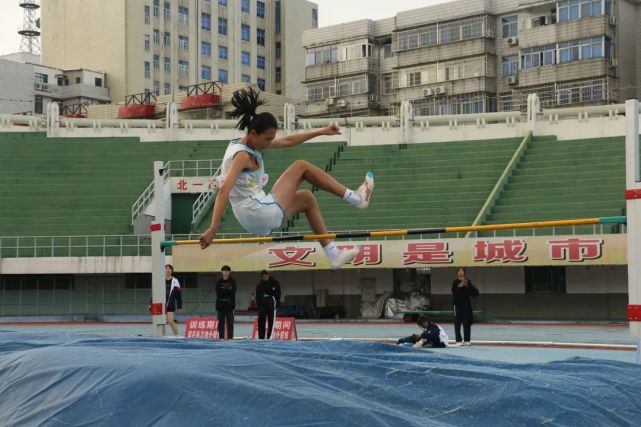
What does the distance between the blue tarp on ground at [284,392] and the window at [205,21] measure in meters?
73.6

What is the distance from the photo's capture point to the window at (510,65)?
55.8m

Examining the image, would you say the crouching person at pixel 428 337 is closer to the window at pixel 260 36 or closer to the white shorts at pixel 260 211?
the white shorts at pixel 260 211

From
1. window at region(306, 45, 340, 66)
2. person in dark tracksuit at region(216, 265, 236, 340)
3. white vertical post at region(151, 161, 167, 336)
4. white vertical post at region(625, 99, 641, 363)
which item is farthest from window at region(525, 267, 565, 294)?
window at region(306, 45, 340, 66)

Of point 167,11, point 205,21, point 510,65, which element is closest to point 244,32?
point 205,21

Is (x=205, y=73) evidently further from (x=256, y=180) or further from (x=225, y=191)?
(x=225, y=191)

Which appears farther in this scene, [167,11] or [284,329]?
[167,11]

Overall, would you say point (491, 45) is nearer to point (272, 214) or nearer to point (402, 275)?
point (402, 275)

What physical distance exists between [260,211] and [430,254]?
21305 mm

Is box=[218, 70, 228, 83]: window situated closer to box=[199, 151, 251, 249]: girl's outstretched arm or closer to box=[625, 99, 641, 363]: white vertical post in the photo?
box=[625, 99, 641, 363]: white vertical post

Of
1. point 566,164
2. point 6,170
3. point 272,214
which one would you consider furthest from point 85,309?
point 272,214

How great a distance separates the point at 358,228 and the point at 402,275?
2380 millimetres

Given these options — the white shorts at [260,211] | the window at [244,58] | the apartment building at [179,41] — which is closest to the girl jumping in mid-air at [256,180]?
the white shorts at [260,211]

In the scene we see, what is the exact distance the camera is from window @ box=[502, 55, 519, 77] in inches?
2197

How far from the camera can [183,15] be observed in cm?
7625
